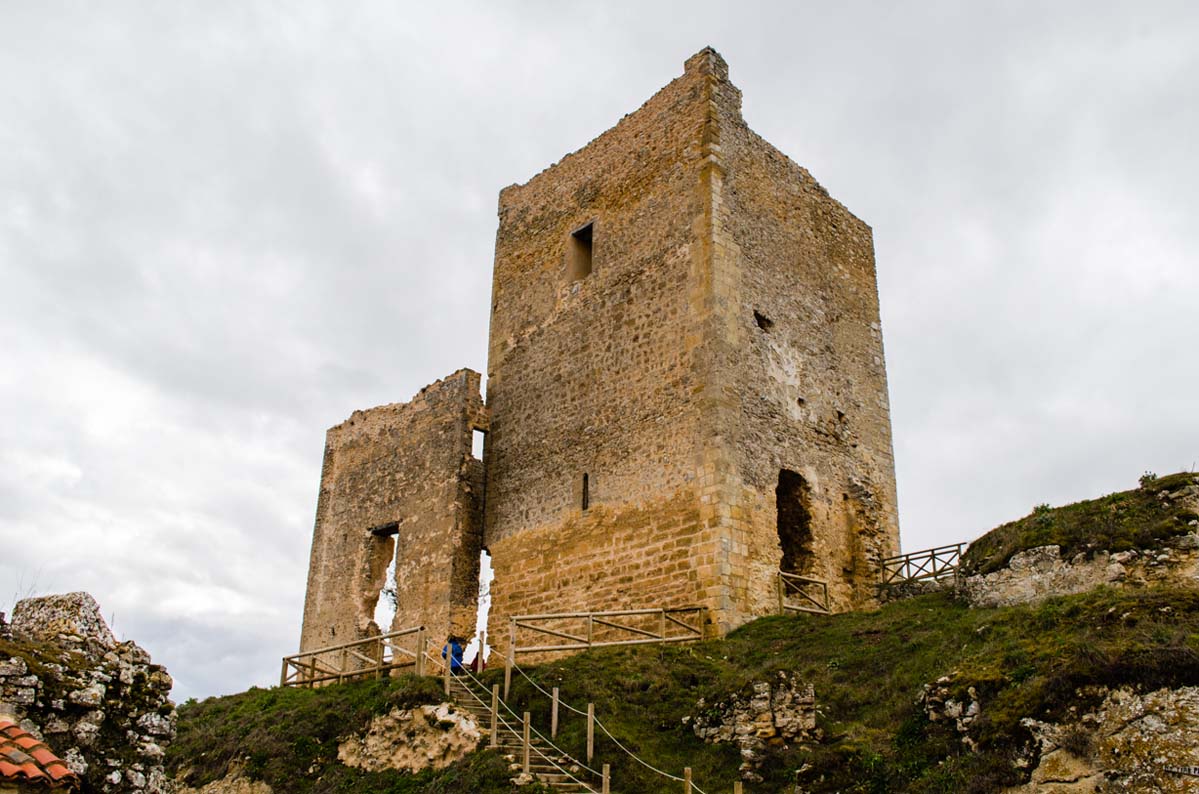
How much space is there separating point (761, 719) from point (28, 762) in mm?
7447

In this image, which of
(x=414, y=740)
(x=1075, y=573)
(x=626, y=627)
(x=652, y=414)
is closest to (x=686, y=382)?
(x=652, y=414)

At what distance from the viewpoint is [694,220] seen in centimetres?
1792

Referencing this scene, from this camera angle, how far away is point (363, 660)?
17.4 meters

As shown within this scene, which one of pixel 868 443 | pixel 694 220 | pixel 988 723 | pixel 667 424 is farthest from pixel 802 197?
pixel 988 723

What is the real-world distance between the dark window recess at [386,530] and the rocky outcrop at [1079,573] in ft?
38.3

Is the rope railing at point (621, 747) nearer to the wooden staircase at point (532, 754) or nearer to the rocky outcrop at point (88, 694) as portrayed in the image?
the wooden staircase at point (532, 754)

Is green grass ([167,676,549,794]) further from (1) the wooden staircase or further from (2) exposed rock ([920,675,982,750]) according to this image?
(2) exposed rock ([920,675,982,750])

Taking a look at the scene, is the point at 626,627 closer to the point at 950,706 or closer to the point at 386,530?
the point at 950,706

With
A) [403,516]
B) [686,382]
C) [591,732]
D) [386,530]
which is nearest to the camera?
[591,732]

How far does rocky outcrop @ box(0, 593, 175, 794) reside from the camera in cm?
657

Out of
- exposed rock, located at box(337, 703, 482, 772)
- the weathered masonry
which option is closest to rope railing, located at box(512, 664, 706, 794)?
exposed rock, located at box(337, 703, 482, 772)

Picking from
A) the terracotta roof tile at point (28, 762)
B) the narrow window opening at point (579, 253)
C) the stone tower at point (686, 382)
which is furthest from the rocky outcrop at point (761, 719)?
the narrow window opening at point (579, 253)

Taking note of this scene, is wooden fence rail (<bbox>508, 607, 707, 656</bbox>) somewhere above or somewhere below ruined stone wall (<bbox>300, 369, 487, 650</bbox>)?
below

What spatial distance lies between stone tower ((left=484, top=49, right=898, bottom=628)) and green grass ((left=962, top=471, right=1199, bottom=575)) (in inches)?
161
